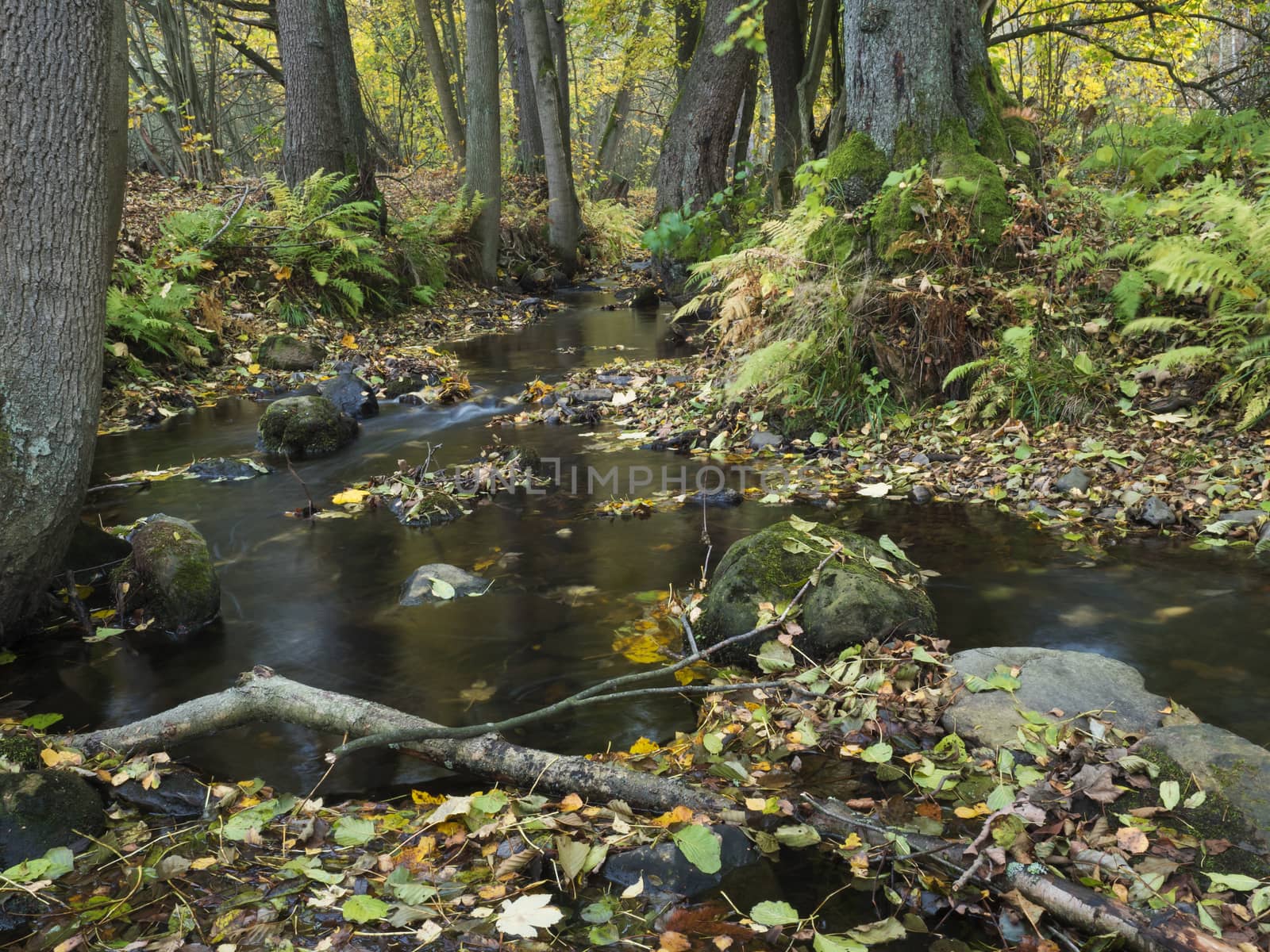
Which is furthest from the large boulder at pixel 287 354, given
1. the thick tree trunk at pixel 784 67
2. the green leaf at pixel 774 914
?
the green leaf at pixel 774 914

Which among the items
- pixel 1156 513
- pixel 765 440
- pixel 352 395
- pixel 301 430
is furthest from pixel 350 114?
pixel 1156 513

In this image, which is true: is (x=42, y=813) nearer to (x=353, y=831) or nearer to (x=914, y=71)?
(x=353, y=831)

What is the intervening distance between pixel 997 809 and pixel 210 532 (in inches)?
218

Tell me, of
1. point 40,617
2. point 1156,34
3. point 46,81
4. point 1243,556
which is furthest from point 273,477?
point 1156,34

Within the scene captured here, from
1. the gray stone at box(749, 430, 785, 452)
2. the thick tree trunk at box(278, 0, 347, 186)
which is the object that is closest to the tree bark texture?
the gray stone at box(749, 430, 785, 452)

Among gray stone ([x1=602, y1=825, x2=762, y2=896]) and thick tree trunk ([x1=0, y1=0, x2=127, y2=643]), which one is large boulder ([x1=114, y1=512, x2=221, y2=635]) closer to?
thick tree trunk ([x1=0, y1=0, x2=127, y2=643])

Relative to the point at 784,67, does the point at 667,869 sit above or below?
below

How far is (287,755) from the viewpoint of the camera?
11.8 ft

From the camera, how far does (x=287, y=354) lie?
37.1ft

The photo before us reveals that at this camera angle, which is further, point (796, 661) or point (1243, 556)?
point (1243, 556)

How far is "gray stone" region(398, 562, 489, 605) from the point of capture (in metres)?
5.14

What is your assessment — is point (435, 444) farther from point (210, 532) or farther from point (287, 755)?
point (287, 755)

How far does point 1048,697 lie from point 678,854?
167 cm

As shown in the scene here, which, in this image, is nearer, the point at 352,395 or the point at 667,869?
the point at 667,869
